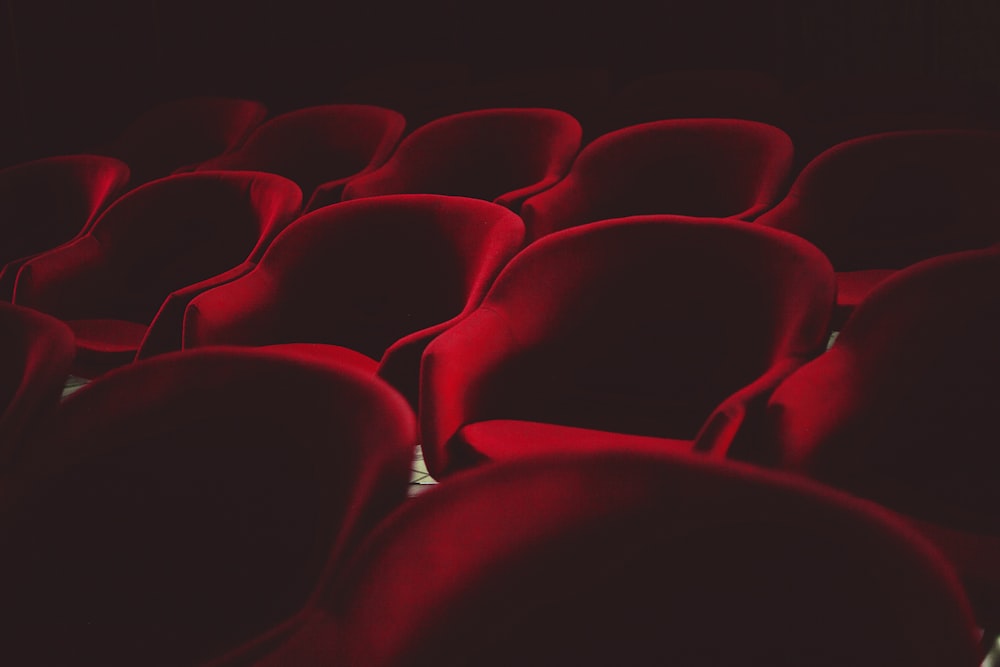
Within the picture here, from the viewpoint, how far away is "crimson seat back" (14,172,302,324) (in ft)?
9.15

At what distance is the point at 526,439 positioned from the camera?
5.57 ft

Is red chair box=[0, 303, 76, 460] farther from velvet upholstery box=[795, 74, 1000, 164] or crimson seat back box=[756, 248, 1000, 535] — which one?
velvet upholstery box=[795, 74, 1000, 164]

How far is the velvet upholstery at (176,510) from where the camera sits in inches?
44.8

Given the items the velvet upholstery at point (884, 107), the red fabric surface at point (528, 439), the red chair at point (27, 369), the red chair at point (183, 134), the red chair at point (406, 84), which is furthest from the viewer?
the red chair at point (406, 84)

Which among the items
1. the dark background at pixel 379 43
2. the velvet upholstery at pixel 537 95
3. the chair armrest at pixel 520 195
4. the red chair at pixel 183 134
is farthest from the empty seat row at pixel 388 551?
the dark background at pixel 379 43

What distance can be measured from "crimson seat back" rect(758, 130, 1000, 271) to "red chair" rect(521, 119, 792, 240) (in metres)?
0.21

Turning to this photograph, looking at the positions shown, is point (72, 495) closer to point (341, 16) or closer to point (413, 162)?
point (413, 162)

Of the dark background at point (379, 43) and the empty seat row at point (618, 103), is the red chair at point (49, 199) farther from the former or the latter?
the dark background at point (379, 43)

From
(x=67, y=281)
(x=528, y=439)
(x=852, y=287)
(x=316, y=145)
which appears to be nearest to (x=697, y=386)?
(x=528, y=439)

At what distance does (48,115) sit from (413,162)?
286 centimetres

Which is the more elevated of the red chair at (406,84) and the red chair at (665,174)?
the red chair at (665,174)

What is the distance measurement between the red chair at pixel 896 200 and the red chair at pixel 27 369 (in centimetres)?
159

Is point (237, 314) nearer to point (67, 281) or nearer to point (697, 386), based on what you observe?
point (67, 281)

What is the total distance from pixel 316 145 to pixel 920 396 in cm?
276
